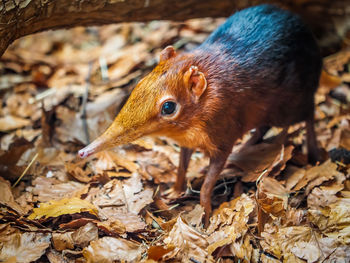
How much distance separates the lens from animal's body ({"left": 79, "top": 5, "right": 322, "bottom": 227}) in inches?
131

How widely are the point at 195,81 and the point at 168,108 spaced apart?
0.34 m

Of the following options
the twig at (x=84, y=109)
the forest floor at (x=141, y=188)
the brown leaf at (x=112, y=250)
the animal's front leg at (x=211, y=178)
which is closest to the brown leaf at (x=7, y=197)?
the forest floor at (x=141, y=188)

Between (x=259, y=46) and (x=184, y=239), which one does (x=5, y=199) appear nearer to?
(x=184, y=239)

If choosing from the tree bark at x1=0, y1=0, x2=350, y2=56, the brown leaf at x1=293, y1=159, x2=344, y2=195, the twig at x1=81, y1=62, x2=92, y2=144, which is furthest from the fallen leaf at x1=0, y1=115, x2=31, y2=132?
the brown leaf at x1=293, y1=159, x2=344, y2=195

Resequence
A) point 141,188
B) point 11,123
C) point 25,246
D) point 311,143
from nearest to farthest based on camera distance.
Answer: point 25,246 → point 141,188 → point 311,143 → point 11,123

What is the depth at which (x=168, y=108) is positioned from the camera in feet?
11.0

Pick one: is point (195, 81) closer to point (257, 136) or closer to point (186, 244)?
point (186, 244)

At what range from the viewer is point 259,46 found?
12.4 feet

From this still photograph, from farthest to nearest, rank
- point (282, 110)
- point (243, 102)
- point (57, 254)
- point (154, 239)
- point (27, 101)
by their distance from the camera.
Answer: point (27, 101)
point (282, 110)
point (243, 102)
point (154, 239)
point (57, 254)

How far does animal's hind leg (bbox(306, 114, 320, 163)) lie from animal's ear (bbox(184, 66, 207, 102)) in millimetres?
1688

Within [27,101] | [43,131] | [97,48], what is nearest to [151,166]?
[43,131]

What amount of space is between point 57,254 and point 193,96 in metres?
1.75

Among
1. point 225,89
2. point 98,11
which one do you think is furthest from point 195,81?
point 98,11

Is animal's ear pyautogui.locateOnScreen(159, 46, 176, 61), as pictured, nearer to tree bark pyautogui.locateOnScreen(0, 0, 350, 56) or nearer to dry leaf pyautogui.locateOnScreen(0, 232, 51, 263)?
tree bark pyautogui.locateOnScreen(0, 0, 350, 56)
